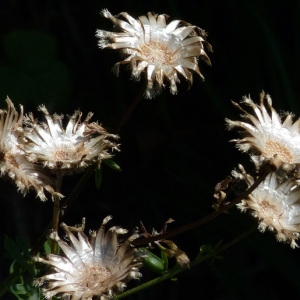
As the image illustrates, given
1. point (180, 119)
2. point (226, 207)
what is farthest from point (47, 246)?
point (180, 119)

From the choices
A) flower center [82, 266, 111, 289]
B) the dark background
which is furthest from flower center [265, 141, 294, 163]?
the dark background

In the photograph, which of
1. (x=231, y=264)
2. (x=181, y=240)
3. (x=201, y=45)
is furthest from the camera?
(x=181, y=240)

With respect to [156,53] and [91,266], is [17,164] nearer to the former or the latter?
[91,266]

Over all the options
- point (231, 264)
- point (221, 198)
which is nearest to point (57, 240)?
point (221, 198)

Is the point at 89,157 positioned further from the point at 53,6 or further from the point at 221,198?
the point at 53,6

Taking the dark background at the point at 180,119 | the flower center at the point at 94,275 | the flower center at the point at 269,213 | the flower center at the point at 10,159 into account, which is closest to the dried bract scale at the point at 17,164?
the flower center at the point at 10,159

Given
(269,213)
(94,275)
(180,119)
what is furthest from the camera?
(180,119)

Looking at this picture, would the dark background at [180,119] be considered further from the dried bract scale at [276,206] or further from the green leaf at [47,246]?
the green leaf at [47,246]

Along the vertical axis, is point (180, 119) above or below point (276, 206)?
below
